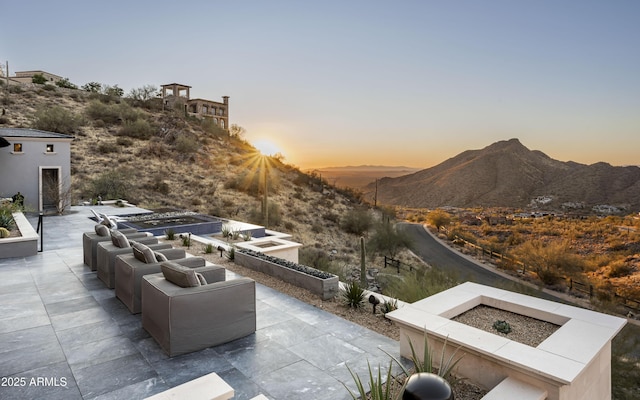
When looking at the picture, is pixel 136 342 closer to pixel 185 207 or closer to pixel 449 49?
pixel 185 207

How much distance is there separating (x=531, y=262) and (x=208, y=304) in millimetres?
21462

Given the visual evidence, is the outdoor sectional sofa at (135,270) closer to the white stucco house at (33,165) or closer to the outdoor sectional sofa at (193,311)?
the outdoor sectional sofa at (193,311)

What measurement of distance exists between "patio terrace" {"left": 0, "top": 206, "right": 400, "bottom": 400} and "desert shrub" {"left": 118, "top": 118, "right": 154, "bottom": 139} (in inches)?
1181

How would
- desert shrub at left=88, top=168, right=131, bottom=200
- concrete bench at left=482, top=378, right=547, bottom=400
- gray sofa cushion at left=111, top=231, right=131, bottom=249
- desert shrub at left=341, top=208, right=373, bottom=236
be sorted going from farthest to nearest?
desert shrub at left=341, top=208, right=373, bottom=236 < desert shrub at left=88, top=168, right=131, bottom=200 < gray sofa cushion at left=111, top=231, right=131, bottom=249 < concrete bench at left=482, top=378, right=547, bottom=400

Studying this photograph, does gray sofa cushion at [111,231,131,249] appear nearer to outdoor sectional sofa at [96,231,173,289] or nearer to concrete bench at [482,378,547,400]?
outdoor sectional sofa at [96,231,173,289]

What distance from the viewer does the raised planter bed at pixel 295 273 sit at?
18.8 ft

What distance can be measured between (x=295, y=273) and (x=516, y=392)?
3922 mm

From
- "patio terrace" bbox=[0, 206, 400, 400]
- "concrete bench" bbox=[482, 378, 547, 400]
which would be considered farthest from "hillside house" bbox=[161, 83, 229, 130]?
"concrete bench" bbox=[482, 378, 547, 400]

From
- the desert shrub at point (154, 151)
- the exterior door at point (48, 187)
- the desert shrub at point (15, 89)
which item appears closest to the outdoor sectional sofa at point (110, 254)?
the exterior door at point (48, 187)

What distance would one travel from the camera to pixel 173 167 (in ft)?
96.5

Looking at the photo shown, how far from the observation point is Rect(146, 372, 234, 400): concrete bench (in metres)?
2.32

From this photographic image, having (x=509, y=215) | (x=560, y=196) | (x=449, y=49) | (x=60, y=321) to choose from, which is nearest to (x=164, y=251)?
(x=60, y=321)

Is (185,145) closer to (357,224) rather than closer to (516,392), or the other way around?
(357,224)

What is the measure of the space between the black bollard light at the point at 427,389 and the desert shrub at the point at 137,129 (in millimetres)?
35438
